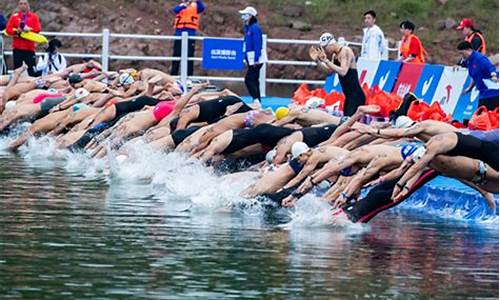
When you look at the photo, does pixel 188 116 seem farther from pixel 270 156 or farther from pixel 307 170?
pixel 307 170

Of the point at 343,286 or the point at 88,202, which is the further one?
the point at 88,202

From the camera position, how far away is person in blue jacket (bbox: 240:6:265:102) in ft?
105

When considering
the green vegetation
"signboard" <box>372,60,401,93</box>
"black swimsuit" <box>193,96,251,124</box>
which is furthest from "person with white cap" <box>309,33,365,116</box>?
the green vegetation

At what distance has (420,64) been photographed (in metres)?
29.3

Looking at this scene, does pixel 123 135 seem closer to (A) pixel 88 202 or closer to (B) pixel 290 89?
(A) pixel 88 202

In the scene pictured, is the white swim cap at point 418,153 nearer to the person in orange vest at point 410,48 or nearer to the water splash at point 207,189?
the water splash at point 207,189

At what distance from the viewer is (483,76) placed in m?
23.7

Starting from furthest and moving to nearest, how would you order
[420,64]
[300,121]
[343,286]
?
[420,64], [300,121], [343,286]

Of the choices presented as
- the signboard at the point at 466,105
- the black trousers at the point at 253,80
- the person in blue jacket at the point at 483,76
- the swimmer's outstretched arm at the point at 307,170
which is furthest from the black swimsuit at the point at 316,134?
the black trousers at the point at 253,80

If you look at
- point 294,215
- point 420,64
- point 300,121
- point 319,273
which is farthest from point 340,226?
point 420,64

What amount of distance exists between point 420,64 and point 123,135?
650 cm

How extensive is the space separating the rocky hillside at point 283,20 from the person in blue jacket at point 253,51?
43.3 ft

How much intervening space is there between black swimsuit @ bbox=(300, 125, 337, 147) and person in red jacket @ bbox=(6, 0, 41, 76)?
15.1 meters

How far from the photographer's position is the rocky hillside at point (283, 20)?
4569cm
